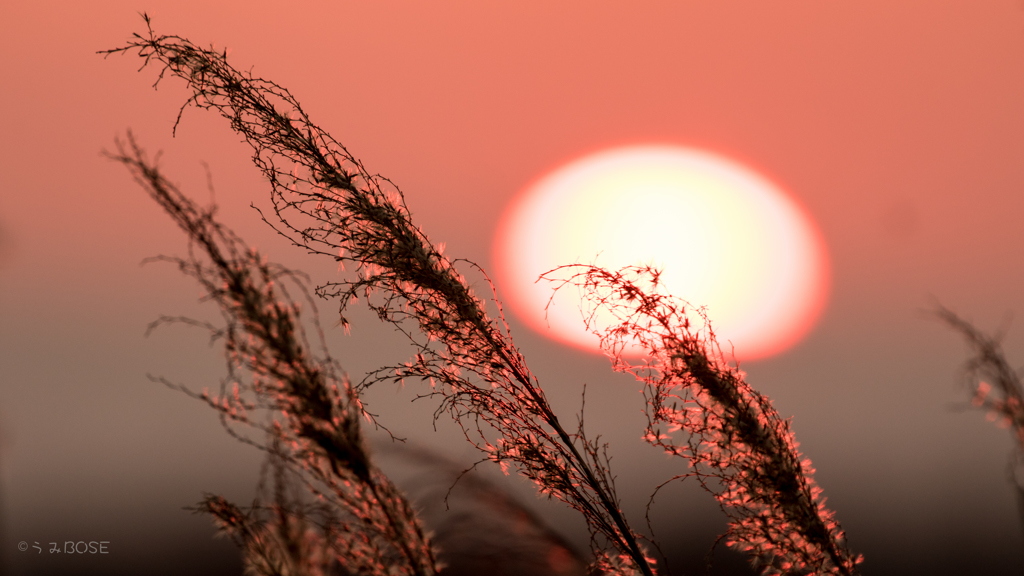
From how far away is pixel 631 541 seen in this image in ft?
7.30

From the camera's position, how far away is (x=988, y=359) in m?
1.46

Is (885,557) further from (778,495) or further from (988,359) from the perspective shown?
(988,359)

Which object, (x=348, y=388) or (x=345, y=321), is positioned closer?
(x=348, y=388)

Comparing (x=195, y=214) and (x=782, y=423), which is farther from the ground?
(x=782, y=423)

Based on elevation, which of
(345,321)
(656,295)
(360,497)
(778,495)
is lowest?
(360,497)

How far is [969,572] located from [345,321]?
39.8ft

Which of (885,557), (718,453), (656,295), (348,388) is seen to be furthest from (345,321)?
(885,557)

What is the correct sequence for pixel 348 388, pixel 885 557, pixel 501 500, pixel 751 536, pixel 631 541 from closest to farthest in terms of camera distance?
pixel 348 388 → pixel 501 500 → pixel 631 541 → pixel 751 536 → pixel 885 557

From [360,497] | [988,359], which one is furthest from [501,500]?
[988,359]

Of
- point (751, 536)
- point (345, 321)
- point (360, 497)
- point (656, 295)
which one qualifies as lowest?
point (360, 497)

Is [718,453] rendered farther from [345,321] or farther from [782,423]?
[345,321]

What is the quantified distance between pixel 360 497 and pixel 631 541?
1.16 m

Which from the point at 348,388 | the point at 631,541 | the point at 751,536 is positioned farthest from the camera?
the point at 751,536

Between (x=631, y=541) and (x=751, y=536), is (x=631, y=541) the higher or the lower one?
the lower one
